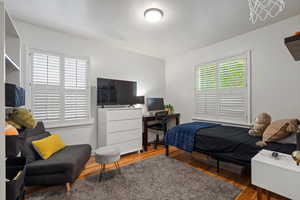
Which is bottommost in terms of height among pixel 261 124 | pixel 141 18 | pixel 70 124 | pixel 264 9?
pixel 70 124

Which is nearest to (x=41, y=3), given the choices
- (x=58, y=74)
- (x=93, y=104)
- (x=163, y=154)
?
(x=58, y=74)

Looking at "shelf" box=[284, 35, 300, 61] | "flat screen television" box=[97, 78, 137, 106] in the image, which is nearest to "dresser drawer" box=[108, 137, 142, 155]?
"flat screen television" box=[97, 78, 137, 106]

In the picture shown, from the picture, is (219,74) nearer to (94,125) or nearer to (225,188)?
(225,188)

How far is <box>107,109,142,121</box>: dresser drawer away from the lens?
2.84 m

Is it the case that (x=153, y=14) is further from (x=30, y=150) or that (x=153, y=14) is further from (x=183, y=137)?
(x=30, y=150)

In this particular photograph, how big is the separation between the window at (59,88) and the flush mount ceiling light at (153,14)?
1659 millimetres

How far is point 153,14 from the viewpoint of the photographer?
2.06m

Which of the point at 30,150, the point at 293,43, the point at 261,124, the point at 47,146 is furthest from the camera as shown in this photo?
the point at 261,124

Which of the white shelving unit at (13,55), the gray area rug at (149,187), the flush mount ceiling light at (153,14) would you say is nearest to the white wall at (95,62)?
the gray area rug at (149,187)

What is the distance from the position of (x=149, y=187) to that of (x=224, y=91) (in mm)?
2529

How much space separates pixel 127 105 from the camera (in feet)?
11.7

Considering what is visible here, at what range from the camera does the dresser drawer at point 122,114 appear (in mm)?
2838

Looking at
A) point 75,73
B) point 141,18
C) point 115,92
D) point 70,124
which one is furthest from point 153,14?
point 70,124

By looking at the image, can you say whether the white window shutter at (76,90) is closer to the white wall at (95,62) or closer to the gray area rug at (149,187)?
the white wall at (95,62)
